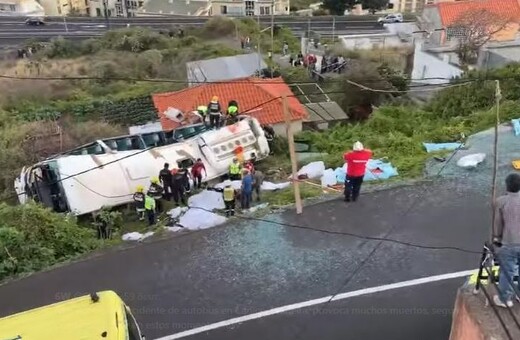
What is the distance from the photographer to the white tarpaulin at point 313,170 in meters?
14.2

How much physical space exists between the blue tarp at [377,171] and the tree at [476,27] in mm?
18326

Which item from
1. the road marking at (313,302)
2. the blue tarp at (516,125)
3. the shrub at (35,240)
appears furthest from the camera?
the blue tarp at (516,125)

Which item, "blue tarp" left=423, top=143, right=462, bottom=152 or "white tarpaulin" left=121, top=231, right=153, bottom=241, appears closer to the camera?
"white tarpaulin" left=121, top=231, right=153, bottom=241

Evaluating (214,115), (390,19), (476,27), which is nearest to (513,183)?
(214,115)

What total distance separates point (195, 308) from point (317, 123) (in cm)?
1483

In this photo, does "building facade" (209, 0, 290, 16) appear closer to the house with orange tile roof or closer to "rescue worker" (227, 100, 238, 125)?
the house with orange tile roof

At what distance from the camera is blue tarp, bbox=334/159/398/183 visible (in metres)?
12.9

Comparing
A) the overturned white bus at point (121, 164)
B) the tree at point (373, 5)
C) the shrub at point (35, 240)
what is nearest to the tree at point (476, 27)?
the overturned white bus at point (121, 164)

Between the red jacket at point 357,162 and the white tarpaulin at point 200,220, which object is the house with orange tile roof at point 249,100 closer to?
the white tarpaulin at point 200,220

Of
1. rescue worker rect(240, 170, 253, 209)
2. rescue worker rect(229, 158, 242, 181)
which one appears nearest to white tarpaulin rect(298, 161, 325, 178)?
rescue worker rect(229, 158, 242, 181)

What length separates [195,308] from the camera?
9.10m

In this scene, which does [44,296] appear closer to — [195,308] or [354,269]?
[195,308]

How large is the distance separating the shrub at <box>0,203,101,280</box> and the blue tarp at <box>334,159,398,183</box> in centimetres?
561

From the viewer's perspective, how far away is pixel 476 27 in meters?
31.8
